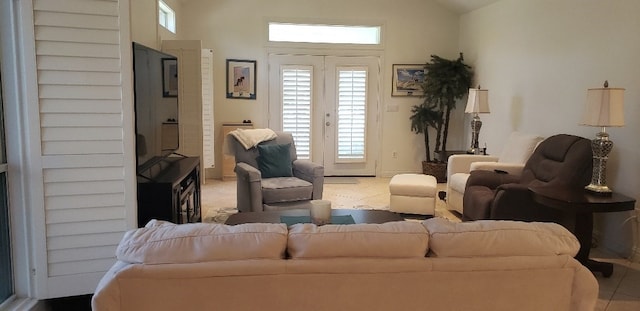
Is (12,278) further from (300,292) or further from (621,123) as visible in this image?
(621,123)

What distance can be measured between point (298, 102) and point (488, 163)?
316 cm

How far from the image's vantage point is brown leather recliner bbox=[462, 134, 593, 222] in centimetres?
382

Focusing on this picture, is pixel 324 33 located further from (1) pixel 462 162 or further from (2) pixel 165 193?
(2) pixel 165 193

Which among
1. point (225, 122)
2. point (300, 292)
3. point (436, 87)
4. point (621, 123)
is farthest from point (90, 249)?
point (436, 87)

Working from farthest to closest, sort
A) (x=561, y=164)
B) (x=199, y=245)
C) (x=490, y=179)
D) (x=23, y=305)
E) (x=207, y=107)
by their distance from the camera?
(x=207, y=107) < (x=490, y=179) < (x=561, y=164) < (x=23, y=305) < (x=199, y=245)

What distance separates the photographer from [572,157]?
12.8 ft

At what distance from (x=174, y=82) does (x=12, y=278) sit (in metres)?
2.26

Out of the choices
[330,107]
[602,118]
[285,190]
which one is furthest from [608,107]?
[330,107]

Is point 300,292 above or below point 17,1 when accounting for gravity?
below

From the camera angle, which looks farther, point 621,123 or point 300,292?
point 621,123

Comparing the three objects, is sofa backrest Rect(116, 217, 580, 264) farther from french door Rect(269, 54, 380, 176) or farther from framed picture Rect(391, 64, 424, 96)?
framed picture Rect(391, 64, 424, 96)

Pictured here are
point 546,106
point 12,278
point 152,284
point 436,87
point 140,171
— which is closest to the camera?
point 152,284

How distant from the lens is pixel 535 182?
165 inches

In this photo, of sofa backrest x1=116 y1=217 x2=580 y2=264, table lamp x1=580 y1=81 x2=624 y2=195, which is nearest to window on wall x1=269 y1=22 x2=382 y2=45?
table lamp x1=580 y1=81 x2=624 y2=195
